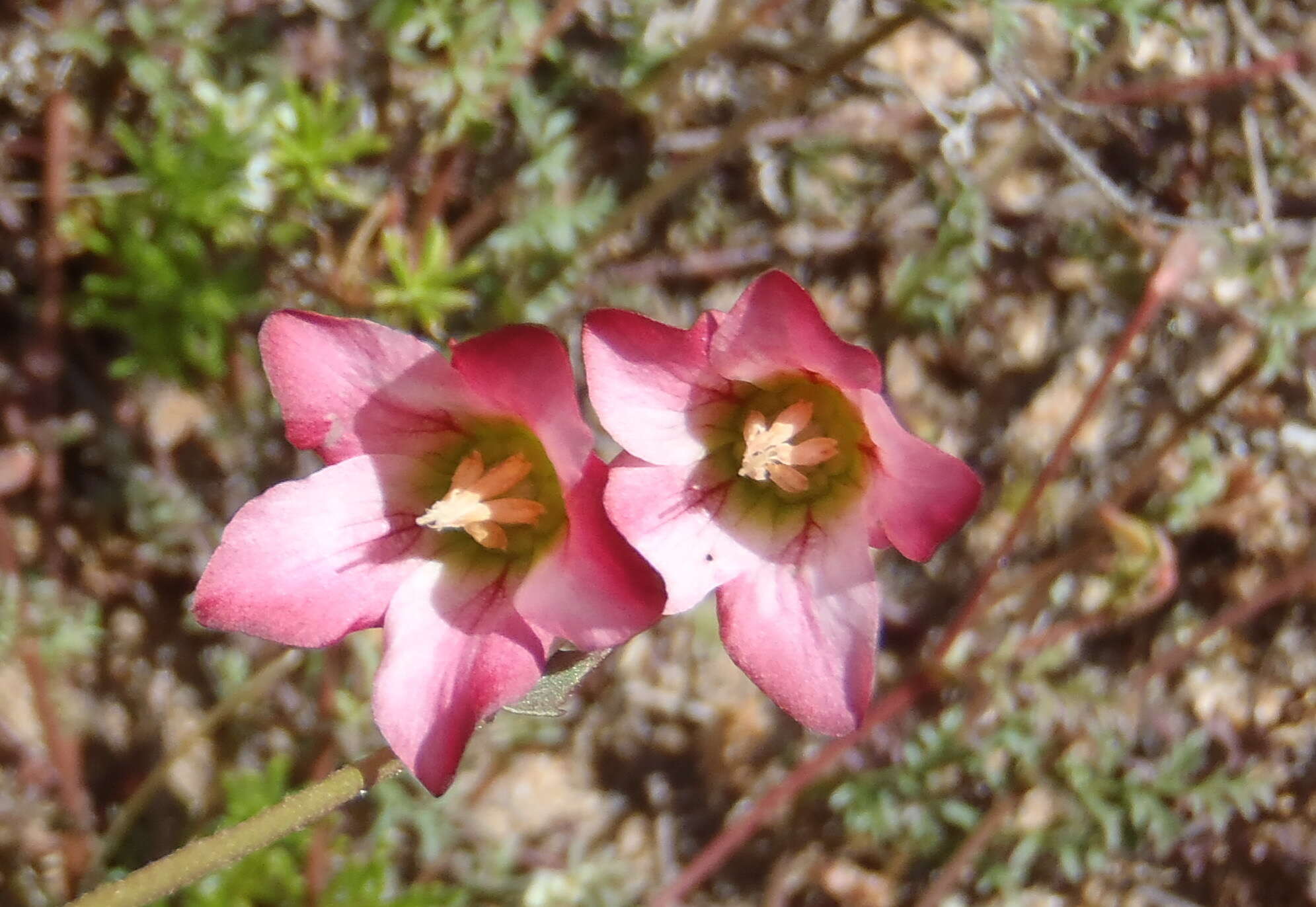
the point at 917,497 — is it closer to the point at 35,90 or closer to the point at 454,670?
the point at 454,670

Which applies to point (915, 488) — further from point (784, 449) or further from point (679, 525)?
point (679, 525)

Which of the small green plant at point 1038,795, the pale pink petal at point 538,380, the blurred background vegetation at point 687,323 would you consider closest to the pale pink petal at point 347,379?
the pale pink petal at point 538,380

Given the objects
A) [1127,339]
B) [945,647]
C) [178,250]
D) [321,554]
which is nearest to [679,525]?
[321,554]

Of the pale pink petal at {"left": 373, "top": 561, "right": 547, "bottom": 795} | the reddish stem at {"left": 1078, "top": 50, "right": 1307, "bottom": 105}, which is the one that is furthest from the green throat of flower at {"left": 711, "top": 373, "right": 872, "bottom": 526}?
the reddish stem at {"left": 1078, "top": 50, "right": 1307, "bottom": 105}

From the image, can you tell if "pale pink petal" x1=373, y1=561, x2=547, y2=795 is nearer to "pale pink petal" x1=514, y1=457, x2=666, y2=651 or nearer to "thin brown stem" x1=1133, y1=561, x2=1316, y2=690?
"pale pink petal" x1=514, y1=457, x2=666, y2=651

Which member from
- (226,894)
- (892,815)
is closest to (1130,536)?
(892,815)
